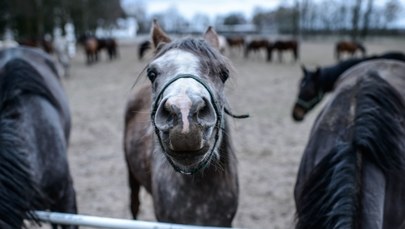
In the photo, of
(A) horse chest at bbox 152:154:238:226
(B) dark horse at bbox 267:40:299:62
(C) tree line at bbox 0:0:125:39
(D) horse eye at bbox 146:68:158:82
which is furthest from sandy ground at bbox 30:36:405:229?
(C) tree line at bbox 0:0:125:39

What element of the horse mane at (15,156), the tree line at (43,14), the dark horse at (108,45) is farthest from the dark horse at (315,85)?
the tree line at (43,14)

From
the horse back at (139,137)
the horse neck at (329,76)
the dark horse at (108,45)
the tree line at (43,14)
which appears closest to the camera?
the horse back at (139,137)

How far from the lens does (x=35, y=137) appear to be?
104 inches

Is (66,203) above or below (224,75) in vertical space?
below

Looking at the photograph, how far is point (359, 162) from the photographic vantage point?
1875 mm

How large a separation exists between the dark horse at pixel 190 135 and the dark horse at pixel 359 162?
1.63 feet

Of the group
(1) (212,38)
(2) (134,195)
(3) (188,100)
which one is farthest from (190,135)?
(2) (134,195)

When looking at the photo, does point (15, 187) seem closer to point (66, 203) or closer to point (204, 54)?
point (66, 203)

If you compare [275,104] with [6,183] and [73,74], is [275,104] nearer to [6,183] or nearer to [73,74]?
[6,183]

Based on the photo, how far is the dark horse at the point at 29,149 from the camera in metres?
2.12

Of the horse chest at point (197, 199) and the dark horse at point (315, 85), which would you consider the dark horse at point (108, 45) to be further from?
the horse chest at point (197, 199)

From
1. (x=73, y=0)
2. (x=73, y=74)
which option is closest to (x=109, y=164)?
(x=73, y=74)

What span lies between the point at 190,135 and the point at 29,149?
1.44 metres

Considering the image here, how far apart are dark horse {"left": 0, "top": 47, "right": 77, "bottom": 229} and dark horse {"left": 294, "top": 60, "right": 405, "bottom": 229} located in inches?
58.0
